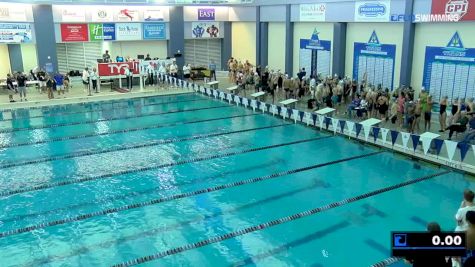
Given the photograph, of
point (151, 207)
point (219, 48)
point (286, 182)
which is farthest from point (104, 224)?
point (219, 48)

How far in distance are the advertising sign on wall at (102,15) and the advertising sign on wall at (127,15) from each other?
1.44 ft

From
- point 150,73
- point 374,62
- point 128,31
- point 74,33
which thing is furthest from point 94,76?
point 374,62

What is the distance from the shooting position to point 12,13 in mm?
19125

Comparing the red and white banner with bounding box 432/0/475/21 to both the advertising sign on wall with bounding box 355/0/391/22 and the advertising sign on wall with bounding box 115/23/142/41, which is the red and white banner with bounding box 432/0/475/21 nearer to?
the advertising sign on wall with bounding box 355/0/391/22

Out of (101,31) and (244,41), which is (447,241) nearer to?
(101,31)

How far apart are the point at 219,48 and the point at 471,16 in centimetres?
1551

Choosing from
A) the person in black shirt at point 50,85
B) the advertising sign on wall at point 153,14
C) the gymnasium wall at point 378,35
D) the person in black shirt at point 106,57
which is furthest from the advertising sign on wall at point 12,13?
the gymnasium wall at point 378,35

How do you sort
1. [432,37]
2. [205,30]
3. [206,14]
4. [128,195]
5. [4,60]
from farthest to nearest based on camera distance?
[205,30] → [206,14] → [4,60] → [432,37] → [128,195]

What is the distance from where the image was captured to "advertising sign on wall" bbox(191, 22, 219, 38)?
24234mm

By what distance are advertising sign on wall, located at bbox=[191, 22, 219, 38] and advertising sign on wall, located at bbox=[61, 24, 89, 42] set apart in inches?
228

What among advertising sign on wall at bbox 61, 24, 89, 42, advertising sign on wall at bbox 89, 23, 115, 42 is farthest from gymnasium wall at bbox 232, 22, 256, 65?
advertising sign on wall at bbox 61, 24, 89, 42

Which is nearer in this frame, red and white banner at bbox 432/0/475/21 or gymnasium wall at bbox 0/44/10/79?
red and white banner at bbox 432/0/475/21

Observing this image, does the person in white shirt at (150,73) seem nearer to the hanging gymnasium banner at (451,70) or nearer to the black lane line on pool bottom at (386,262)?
the hanging gymnasium banner at (451,70)

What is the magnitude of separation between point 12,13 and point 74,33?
2.82 metres
